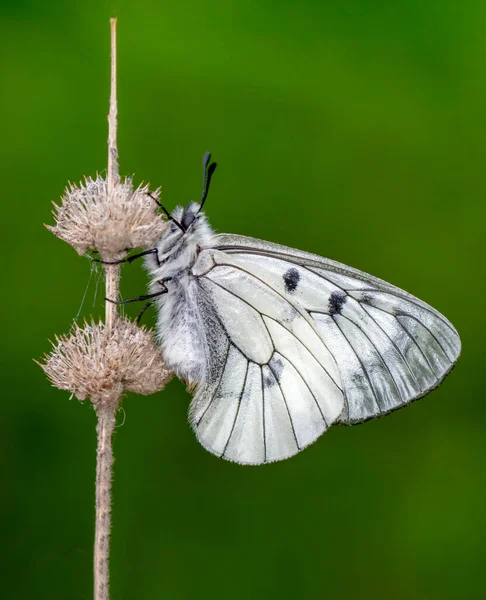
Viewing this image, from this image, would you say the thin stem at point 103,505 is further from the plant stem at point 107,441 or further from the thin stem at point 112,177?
the thin stem at point 112,177

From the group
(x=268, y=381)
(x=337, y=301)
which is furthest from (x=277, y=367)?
(x=337, y=301)

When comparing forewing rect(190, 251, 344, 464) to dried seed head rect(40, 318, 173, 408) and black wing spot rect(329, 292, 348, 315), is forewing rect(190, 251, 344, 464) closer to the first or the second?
black wing spot rect(329, 292, 348, 315)

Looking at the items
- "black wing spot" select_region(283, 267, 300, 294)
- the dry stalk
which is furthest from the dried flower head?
"black wing spot" select_region(283, 267, 300, 294)

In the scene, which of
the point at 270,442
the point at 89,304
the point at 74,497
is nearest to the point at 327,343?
the point at 270,442

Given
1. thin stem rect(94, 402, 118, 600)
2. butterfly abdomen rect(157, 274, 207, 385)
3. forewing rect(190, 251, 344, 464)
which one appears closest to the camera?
thin stem rect(94, 402, 118, 600)

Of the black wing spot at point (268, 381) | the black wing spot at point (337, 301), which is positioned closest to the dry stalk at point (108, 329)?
the black wing spot at point (268, 381)

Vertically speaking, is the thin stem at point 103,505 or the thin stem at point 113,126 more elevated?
the thin stem at point 113,126

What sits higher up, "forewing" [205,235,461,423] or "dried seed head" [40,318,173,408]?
"forewing" [205,235,461,423]
